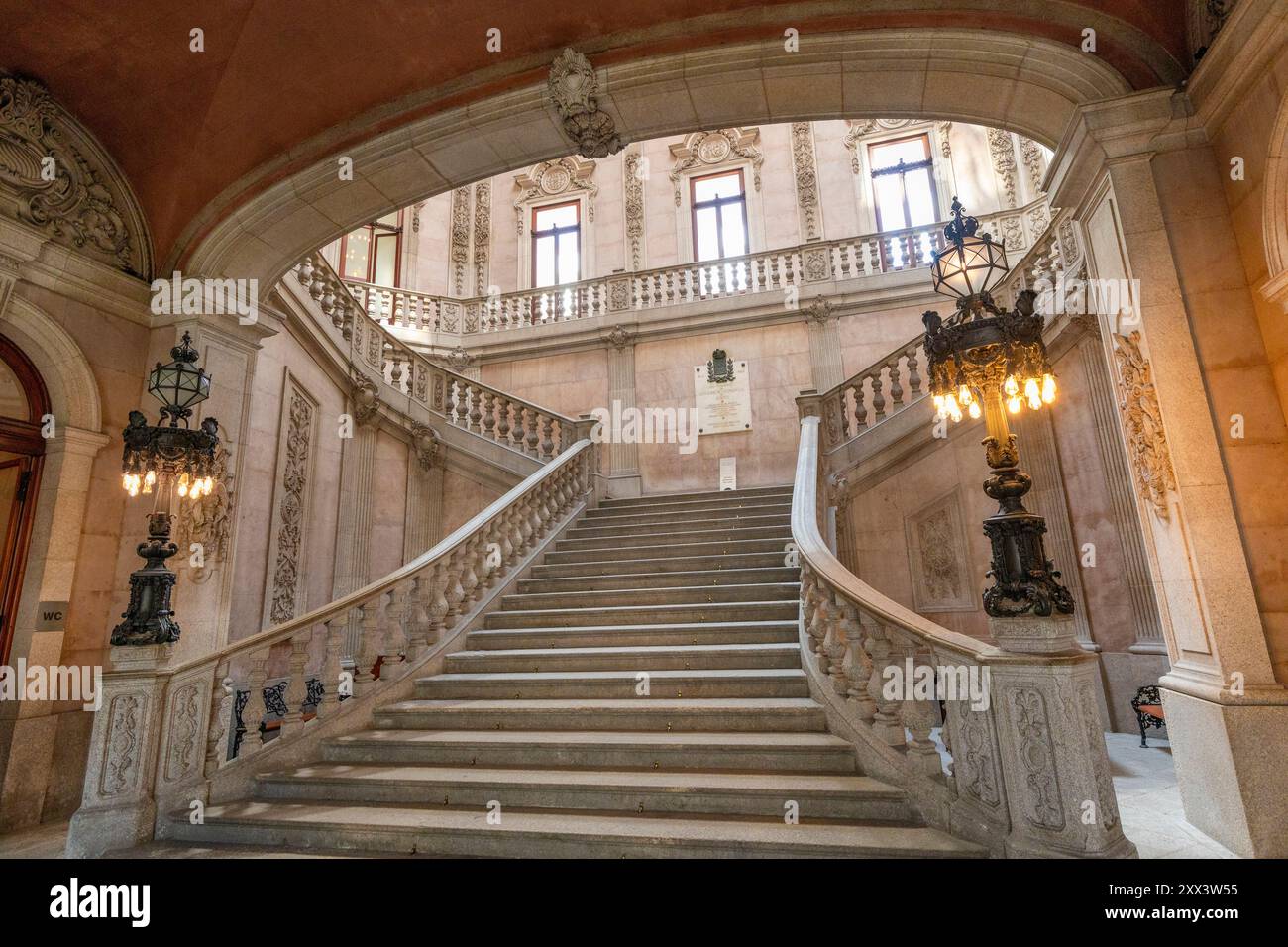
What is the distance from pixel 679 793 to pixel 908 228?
993 cm

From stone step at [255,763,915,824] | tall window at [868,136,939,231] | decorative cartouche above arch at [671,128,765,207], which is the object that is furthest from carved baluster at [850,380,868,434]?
decorative cartouche above arch at [671,128,765,207]

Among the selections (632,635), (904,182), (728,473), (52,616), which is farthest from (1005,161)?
(52,616)

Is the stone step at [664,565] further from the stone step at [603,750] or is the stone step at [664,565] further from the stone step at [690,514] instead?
the stone step at [603,750]

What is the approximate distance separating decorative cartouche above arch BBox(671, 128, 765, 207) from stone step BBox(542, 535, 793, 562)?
820 centimetres

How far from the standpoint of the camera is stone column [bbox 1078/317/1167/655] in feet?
17.8

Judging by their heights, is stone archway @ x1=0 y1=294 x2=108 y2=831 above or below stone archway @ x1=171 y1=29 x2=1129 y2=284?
below

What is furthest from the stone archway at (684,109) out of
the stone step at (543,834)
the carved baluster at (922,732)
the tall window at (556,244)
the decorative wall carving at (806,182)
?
the tall window at (556,244)

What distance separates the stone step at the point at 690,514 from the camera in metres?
7.58

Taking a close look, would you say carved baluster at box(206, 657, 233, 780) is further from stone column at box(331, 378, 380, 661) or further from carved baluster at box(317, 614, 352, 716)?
stone column at box(331, 378, 380, 661)

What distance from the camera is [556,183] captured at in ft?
42.8

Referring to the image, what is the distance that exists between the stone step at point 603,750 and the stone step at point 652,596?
1796 millimetres

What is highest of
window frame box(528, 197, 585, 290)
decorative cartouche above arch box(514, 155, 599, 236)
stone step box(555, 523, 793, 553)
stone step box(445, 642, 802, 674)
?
decorative cartouche above arch box(514, 155, 599, 236)
